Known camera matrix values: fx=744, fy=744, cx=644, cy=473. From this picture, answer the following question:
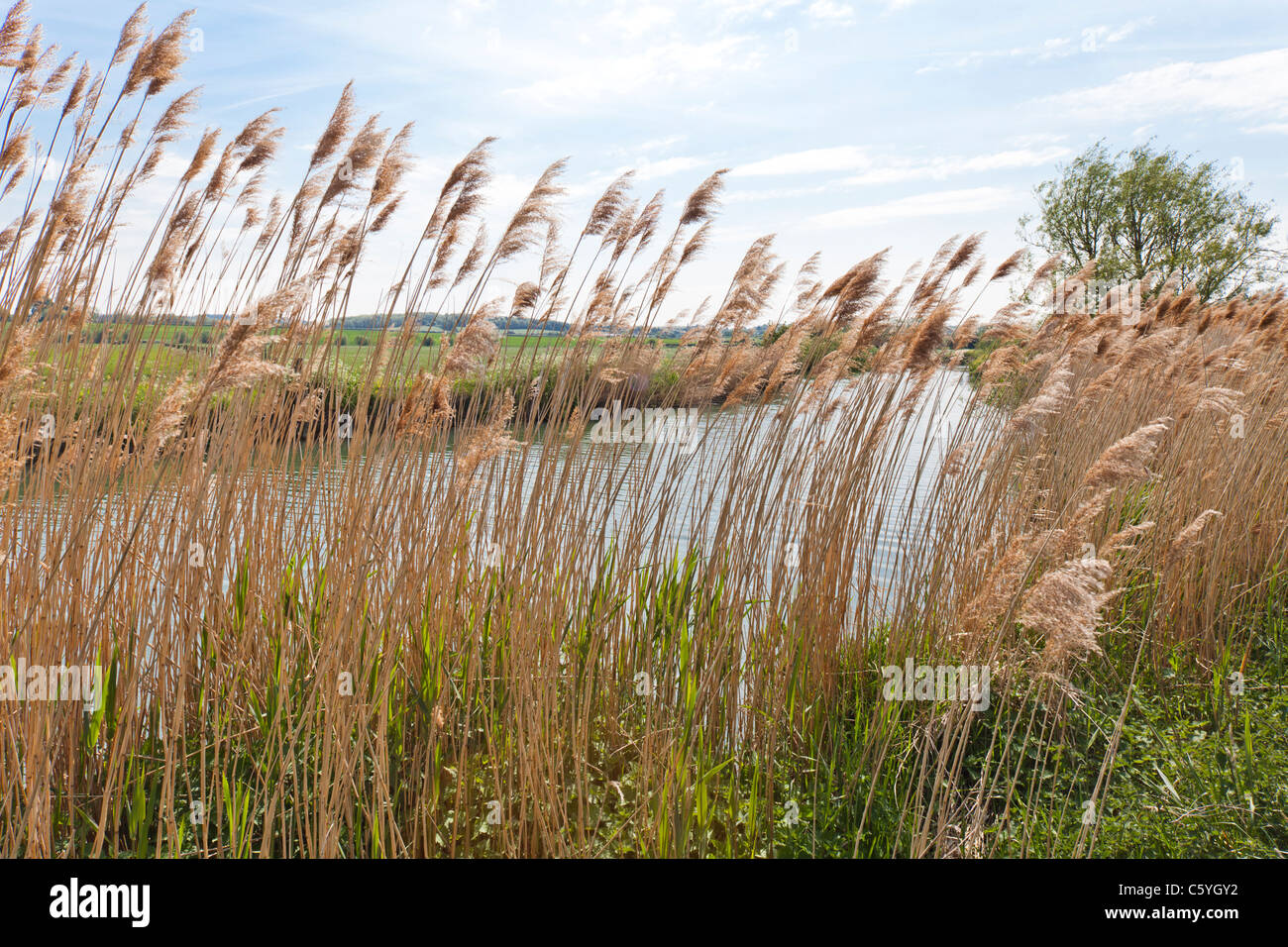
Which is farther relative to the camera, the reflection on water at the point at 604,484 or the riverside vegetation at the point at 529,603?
the reflection on water at the point at 604,484

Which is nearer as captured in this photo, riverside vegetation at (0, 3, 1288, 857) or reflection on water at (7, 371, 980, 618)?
riverside vegetation at (0, 3, 1288, 857)

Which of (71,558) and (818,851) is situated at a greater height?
(71,558)

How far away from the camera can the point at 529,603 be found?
2.08m

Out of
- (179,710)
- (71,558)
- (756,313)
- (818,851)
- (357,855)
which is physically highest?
(756,313)

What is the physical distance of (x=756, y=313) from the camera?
8.77 ft

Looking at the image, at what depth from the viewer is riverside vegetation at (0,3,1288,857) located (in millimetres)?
1751

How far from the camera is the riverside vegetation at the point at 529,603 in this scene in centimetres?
175

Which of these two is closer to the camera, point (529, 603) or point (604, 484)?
point (529, 603)

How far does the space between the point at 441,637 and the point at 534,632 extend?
0.27 meters
